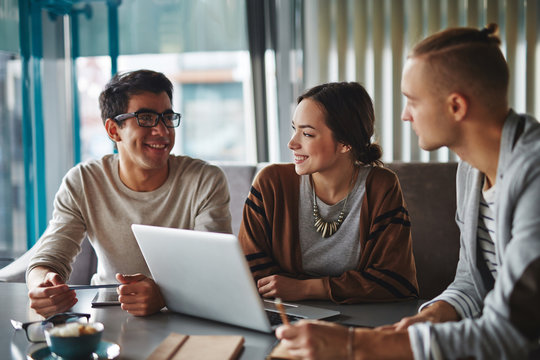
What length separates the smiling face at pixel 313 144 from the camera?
1678 mm

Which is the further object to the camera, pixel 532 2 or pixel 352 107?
pixel 532 2

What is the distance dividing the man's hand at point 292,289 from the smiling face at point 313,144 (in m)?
0.41

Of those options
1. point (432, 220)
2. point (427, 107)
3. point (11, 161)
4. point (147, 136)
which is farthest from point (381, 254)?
point (11, 161)

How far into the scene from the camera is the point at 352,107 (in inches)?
67.9

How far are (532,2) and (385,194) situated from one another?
5.78 feet

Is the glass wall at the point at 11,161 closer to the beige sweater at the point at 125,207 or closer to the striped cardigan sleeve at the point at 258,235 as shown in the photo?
the beige sweater at the point at 125,207

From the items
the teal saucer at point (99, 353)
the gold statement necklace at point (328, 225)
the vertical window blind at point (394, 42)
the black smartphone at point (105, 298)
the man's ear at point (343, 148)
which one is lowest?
the black smartphone at point (105, 298)

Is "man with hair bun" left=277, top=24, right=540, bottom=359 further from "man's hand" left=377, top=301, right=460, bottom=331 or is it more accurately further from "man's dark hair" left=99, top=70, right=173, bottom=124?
"man's dark hair" left=99, top=70, right=173, bottom=124

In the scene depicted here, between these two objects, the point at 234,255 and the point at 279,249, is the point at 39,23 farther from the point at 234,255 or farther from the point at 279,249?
the point at 234,255

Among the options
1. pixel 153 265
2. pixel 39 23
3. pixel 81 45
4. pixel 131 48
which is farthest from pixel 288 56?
pixel 153 265

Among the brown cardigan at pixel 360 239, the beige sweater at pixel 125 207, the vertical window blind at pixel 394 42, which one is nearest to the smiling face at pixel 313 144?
the brown cardigan at pixel 360 239

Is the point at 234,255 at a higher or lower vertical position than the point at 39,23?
lower

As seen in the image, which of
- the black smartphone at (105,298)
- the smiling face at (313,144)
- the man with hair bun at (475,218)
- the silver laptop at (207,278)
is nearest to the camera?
the man with hair bun at (475,218)

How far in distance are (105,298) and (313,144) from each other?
0.78 meters
